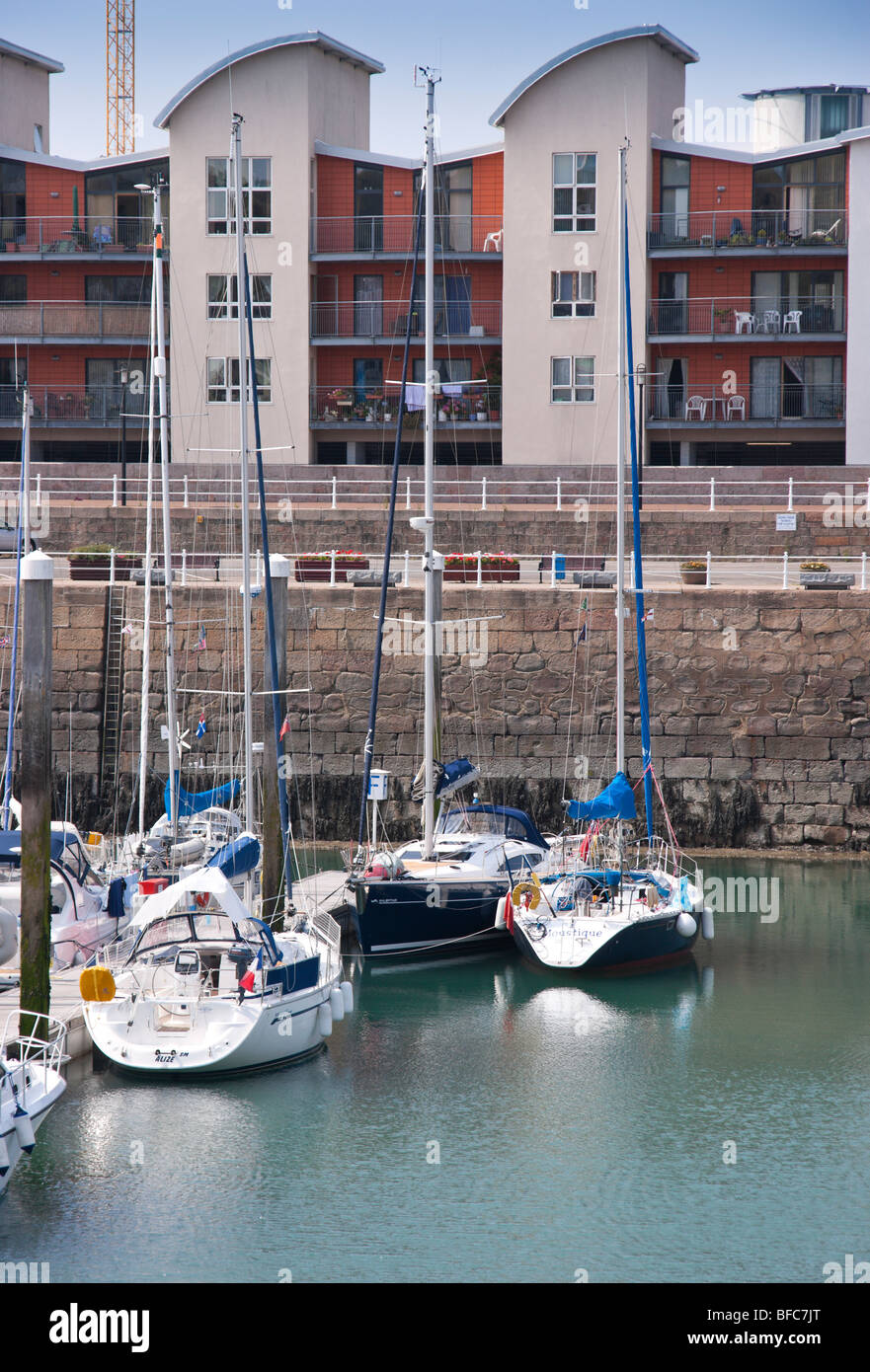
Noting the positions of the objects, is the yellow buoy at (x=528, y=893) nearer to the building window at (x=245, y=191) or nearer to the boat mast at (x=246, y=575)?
the boat mast at (x=246, y=575)

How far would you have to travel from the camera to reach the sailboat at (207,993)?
1584 centimetres

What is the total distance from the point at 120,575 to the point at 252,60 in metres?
20.3

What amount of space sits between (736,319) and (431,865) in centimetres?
2677

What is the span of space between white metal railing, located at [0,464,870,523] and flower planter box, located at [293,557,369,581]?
3.78 meters

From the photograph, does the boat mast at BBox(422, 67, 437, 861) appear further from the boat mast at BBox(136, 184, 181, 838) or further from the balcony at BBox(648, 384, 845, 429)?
the balcony at BBox(648, 384, 845, 429)

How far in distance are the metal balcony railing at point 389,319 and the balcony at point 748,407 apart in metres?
5.35

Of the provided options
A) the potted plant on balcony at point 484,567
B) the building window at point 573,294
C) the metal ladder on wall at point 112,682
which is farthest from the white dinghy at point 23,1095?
the building window at point 573,294

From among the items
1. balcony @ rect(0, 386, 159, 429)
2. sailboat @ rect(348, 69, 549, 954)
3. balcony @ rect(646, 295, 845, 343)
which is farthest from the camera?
balcony @ rect(0, 386, 159, 429)

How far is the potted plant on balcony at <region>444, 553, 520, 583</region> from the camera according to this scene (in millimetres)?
29109

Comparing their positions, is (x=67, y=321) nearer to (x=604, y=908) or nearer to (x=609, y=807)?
(x=609, y=807)

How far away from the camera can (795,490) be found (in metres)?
36.9

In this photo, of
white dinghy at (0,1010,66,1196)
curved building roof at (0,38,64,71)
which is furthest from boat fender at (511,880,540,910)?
curved building roof at (0,38,64,71)
